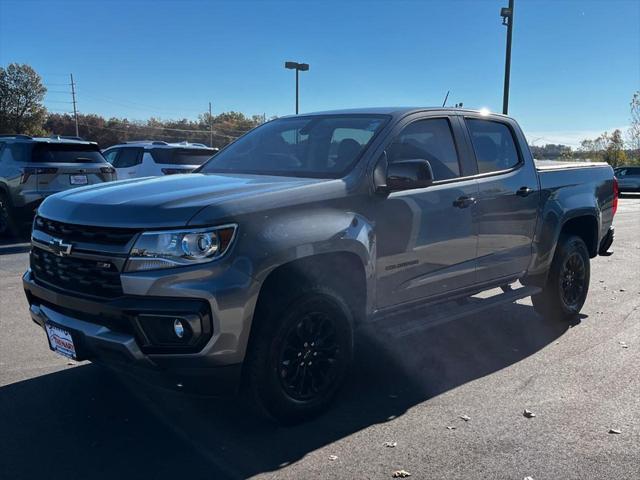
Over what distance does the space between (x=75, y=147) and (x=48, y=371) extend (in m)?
7.40

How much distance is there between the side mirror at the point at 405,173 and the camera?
4062 mm

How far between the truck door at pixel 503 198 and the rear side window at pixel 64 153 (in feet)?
26.1

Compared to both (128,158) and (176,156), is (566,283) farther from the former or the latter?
(128,158)

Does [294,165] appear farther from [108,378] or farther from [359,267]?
[108,378]

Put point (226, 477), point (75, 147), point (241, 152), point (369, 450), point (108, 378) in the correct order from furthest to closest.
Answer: point (75, 147)
point (241, 152)
point (108, 378)
point (369, 450)
point (226, 477)

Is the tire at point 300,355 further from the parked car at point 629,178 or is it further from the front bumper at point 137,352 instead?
the parked car at point 629,178

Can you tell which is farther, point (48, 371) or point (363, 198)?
point (48, 371)

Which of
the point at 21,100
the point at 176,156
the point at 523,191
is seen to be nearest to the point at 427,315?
the point at 523,191

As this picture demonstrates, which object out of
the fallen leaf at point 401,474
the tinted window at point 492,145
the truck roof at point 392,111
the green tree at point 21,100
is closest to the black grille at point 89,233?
the fallen leaf at point 401,474

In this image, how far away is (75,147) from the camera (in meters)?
11.0

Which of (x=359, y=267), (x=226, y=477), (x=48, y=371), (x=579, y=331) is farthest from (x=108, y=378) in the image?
(x=579, y=331)

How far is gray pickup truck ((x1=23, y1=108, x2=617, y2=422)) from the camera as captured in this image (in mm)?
3186

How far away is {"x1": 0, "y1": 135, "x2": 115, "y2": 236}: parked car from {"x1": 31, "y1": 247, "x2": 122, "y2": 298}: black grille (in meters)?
7.24

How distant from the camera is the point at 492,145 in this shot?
5.39 meters
